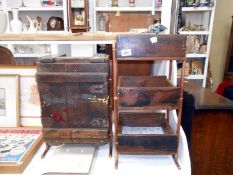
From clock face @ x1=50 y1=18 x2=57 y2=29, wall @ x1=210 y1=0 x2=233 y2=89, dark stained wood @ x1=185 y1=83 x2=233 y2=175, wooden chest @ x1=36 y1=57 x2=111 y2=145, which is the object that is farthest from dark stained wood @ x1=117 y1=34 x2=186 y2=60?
wall @ x1=210 y1=0 x2=233 y2=89

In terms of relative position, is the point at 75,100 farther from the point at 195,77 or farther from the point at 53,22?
the point at 195,77

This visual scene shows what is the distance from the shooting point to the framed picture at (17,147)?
2.55 feet

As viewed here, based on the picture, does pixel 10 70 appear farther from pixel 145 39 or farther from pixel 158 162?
pixel 158 162

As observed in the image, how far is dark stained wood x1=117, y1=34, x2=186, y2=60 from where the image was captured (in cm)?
72

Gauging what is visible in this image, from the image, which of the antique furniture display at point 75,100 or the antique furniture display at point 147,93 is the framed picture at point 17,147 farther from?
the antique furniture display at point 147,93

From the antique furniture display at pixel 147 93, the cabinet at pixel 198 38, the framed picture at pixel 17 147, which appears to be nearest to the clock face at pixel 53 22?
the cabinet at pixel 198 38

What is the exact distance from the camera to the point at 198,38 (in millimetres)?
3207

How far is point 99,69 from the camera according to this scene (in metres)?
0.81

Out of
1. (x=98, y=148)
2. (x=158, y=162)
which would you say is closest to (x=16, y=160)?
(x=98, y=148)

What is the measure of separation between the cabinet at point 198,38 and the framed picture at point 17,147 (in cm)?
259

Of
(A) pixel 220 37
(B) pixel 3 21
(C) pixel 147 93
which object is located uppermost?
(A) pixel 220 37

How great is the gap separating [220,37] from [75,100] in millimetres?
3523

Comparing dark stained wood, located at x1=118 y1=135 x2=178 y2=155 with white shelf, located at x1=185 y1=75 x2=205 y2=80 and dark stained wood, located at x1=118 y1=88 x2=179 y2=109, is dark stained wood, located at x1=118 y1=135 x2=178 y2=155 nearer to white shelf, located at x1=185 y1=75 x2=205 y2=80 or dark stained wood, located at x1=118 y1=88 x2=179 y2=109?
dark stained wood, located at x1=118 y1=88 x2=179 y2=109

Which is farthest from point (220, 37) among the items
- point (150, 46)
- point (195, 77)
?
point (150, 46)
